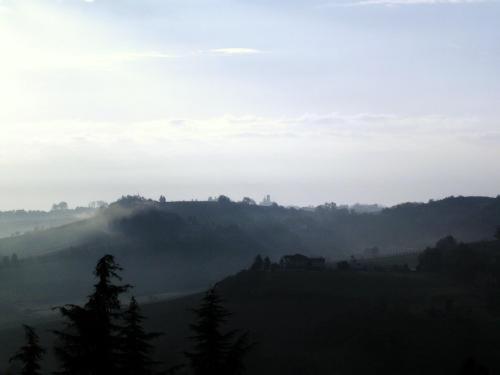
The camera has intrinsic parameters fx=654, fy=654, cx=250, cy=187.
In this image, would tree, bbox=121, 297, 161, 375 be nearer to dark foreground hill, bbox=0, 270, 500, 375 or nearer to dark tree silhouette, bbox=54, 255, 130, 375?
dark tree silhouette, bbox=54, 255, 130, 375

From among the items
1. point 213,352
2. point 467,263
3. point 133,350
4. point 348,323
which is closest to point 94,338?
point 133,350

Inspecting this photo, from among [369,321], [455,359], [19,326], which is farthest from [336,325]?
[19,326]

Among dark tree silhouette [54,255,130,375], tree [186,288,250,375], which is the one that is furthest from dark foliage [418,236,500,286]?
dark tree silhouette [54,255,130,375]

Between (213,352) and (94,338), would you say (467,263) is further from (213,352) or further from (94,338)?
(94,338)

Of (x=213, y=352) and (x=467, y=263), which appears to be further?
(x=467, y=263)

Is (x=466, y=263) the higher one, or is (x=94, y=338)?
(x=94, y=338)

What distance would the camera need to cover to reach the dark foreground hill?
112m

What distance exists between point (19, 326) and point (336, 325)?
91.0 m

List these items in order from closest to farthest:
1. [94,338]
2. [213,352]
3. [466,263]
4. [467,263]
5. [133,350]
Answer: [94,338], [133,350], [213,352], [467,263], [466,263]

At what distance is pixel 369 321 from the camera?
430ft

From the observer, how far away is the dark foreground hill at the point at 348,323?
112m

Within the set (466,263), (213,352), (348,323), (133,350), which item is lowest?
(348,323)

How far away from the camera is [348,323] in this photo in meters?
133

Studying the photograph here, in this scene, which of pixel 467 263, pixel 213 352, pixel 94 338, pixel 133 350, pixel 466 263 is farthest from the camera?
pixel 466 263
